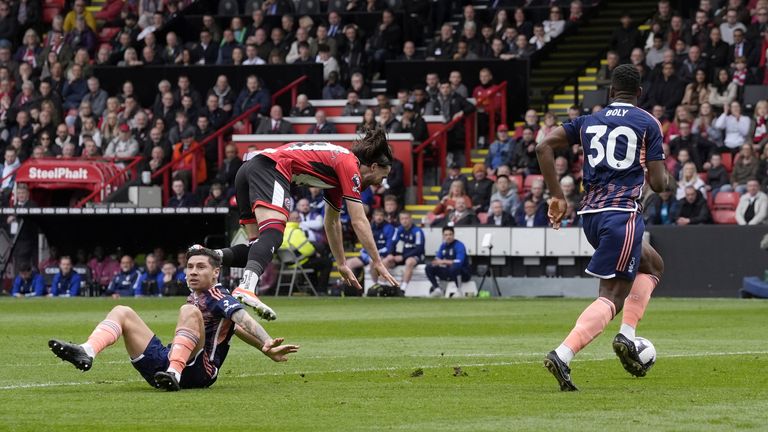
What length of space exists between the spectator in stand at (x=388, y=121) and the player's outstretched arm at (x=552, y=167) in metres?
20.7

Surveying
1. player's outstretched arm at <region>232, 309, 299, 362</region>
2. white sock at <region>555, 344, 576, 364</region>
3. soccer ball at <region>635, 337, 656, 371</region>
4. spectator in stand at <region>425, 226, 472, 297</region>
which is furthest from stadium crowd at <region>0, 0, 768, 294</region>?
player's outstretched arm at <region>232, 309, 299, 362</region>

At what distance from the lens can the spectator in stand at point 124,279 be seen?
29.2m

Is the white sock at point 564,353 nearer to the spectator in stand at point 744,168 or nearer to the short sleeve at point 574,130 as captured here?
the short sleeve at point 574,130

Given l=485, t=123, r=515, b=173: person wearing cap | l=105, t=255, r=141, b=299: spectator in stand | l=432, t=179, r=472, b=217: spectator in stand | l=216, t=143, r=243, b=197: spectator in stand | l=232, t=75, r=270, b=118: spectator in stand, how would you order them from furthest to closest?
l=232, t=75, r=270, b=118: spectator in stand
l=216, t=143, r=243, b=197: spectator in stand
l=485, t=123, r=515, b=173: person wearing cap
l=105, t=255, r=141, b=299: spectator in stand
l=432, t=179, r=472, b=217: spectator in stand

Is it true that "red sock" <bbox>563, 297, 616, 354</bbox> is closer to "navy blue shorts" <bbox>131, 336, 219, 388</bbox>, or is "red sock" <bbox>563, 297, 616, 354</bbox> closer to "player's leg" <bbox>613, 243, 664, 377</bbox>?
"player's leg" <bbox>613, 243, 664, 377</bbox>

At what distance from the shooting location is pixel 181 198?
30.1 metres

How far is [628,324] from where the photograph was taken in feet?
34.0

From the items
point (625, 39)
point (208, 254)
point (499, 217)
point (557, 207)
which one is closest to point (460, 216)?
point (499, 217)

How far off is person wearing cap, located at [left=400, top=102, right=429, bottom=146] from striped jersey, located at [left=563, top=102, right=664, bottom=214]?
20.7m

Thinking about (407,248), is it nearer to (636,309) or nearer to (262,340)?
(636,309)

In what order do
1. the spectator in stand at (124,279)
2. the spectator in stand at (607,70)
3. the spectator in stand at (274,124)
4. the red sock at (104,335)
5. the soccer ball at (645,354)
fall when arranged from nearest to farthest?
the red sock at (104,335) < the soccer ball at (645,354) < the spectator in stand at (124,279) < the spectator in stand at (607,70) < the spectator in stand at (274,124)

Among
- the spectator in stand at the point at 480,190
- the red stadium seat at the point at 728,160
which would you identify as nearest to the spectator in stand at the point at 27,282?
the spectator in stand at the point at 480,190

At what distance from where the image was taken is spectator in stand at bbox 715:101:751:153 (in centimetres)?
2761

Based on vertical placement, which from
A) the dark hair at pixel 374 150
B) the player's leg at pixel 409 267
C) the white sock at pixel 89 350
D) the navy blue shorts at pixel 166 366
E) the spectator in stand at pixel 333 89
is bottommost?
the player's leg at pixel 409 267
